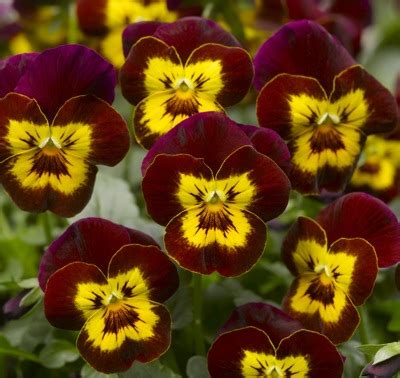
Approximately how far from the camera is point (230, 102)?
871 millimetres

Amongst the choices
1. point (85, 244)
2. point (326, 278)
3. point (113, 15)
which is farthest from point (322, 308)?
point (113, 15)

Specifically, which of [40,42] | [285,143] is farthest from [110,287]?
[40,42]

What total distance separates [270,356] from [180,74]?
285 mm

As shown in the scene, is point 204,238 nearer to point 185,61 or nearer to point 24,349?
point 185,61

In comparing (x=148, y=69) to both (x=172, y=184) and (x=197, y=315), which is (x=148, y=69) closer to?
(x=172, y=184)

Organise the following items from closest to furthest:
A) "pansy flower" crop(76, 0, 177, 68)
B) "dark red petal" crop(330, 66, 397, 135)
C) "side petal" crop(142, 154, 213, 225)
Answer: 1. "side petal" crop(142, 154, 213, 225)
2. "dark red petal" crop(330, 66, 397, 135)
3. "pansy flower" crop(76, 0, 177, 68)

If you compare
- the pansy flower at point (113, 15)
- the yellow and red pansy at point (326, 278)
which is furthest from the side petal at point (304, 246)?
the pansy flower at point (113, 15)

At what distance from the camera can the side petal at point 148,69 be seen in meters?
0.86

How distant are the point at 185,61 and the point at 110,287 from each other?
23 centimetres

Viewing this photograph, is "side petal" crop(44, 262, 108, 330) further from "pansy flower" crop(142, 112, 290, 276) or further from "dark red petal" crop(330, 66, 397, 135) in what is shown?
"dark red petal" crop(330, 66, 397, 135)

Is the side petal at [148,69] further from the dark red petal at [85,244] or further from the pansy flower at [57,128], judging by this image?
the dark red petal at [85,244]

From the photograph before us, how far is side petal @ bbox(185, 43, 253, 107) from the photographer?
2.81 ft

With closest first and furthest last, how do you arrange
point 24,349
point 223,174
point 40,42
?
point 223,174 → point 24,349 → point 40,42

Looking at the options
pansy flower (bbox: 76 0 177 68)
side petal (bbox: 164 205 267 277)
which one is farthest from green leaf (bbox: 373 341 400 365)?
pansy flower (bbox: 76 0 177 68)
